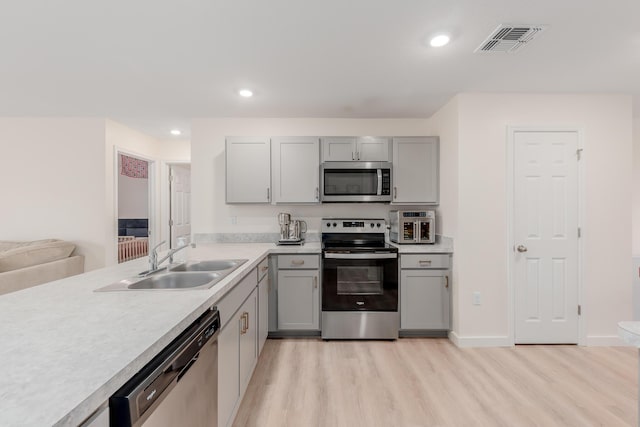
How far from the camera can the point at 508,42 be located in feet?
6.40

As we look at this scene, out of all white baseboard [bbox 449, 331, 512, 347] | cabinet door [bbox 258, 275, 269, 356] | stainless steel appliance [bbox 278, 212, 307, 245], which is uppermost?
stainless steel appliance [bbox 278, 212, 307, 245]

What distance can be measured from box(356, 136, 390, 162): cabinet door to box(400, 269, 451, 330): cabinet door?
1212 mm

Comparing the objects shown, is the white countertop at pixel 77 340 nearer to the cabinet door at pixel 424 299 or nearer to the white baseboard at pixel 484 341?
the cabinet door at pixel 424 299

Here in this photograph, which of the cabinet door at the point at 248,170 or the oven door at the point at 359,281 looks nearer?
the oven door at the point at 359,281

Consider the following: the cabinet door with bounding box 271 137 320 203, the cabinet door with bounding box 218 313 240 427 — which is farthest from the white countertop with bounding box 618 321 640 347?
the cabinet door with bounding box 271 137 320 203

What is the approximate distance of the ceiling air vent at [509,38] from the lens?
5.92 ft

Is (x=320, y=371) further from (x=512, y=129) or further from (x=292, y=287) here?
(x=512, y=129)

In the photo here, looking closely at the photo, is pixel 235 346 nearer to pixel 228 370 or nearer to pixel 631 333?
pixel 228 370

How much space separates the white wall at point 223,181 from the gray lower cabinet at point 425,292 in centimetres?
79

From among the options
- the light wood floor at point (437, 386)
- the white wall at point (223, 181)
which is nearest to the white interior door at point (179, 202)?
the white wall at point (223, 181)

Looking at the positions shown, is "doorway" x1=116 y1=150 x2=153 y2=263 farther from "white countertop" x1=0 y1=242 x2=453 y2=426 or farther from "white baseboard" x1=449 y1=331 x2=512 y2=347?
"white baseboard" x1=449 y1=331 x2=512 y2=347

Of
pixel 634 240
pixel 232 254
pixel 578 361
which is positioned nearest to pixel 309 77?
pixel 232 254

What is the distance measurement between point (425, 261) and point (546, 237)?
110 centimetres

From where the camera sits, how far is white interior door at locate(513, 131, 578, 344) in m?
2.77
